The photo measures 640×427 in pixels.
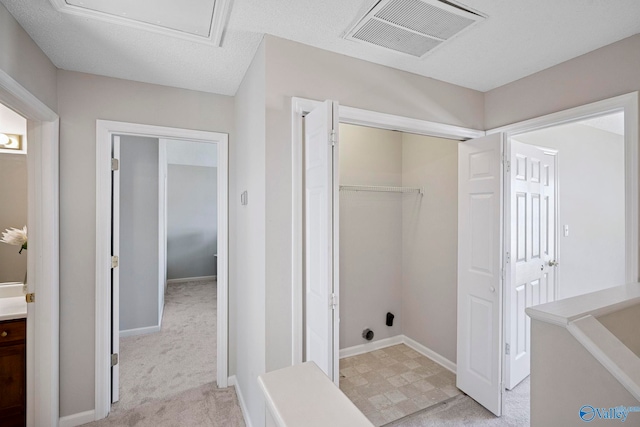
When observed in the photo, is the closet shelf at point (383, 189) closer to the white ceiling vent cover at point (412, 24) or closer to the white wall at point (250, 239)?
the white wall at point (250, 239)

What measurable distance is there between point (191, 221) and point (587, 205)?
685 centimetres

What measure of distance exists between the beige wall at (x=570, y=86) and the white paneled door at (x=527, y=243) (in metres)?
0.29

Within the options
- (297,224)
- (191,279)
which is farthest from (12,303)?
(191,279)

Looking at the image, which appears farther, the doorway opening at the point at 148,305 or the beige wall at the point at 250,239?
the doorway opening at the point at 148,305

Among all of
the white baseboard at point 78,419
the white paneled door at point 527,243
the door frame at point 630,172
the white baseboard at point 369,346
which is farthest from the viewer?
the white baseboard at point 369,346

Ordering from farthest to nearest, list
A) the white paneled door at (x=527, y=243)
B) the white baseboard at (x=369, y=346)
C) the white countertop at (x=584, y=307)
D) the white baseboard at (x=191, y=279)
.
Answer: the white baseboard at (x=191, y=279) → the white baseboard at (x=369, y=346) → the white paneled door at (x=527, y=243) → the white countertop at (x=584, y=307)

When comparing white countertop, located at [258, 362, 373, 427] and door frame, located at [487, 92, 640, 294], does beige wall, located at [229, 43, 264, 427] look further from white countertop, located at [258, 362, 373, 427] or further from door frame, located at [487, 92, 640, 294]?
door frame, located at [487, 92, 640, 294]

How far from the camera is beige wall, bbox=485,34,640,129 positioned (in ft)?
5.64

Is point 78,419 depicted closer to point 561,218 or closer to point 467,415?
point 467,415

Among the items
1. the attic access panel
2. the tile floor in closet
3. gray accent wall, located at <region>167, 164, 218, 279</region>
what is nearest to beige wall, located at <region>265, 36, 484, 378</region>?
the attic access panel

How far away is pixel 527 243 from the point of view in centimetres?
261

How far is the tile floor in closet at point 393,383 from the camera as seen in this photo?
2.28 meters

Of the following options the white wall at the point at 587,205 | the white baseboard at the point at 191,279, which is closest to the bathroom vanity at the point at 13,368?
the white wall at the point at 587,205

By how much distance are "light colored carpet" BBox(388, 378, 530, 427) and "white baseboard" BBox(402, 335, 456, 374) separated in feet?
1.45
